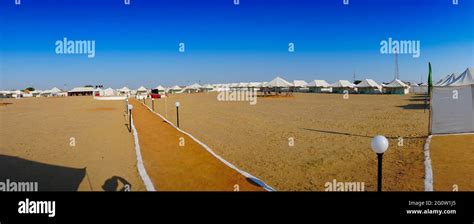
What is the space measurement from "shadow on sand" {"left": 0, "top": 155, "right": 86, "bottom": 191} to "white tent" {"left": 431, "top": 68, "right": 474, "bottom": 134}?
10203 millimetres

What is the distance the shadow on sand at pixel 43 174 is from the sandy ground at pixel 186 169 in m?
1.43

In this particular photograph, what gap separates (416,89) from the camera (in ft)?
183

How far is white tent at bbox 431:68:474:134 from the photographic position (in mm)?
8688

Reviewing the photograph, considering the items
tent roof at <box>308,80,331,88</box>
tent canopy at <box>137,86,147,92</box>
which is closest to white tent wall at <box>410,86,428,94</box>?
tent roof at <box>308,80,331,88</box>

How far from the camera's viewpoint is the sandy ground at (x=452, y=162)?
192 inches

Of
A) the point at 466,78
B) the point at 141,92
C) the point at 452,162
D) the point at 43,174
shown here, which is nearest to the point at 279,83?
the point at 466,78

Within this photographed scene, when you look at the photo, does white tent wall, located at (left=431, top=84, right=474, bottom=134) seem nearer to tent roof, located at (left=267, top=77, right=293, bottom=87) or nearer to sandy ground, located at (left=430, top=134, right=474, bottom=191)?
sandy ground, located at (left=430, top=134, right=474, bottom=191)

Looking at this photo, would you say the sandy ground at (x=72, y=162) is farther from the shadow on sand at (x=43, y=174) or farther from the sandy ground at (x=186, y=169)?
the sandy ground at (x=186, y=169)

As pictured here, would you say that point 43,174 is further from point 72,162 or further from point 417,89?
point 417,89

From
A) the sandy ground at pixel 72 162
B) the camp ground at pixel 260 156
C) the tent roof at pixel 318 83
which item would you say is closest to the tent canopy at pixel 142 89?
the tent roof at pixel 318 83

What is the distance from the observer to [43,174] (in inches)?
229

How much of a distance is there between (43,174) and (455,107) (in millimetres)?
11547

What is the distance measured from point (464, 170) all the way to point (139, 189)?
635cm
